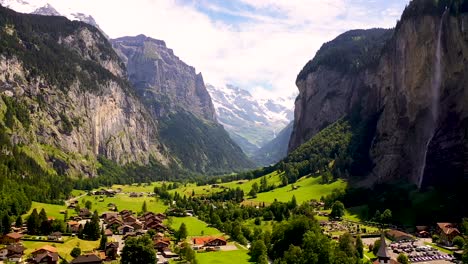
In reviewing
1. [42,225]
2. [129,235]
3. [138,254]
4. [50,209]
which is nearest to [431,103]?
[129,235]

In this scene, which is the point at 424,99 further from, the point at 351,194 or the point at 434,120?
the point at 351,194

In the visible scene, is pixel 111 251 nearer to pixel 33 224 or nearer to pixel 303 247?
pixel 33 224

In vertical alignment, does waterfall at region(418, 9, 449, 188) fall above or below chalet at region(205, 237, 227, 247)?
above

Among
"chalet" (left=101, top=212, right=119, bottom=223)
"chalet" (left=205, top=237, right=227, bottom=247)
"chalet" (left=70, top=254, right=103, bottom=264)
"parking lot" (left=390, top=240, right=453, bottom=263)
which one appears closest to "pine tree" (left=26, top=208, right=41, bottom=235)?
"chalet" (left=101, top=212, right=119, bottom=223)

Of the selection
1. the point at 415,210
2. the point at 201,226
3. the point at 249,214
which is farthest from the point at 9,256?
the point at 415,210

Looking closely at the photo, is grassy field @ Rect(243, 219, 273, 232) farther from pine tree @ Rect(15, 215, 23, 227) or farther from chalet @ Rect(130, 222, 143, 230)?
pine tree @ Rect(15, 215, 23, 227)

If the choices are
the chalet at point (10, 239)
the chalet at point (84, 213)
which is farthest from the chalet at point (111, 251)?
the chalet at point (84, 213)
